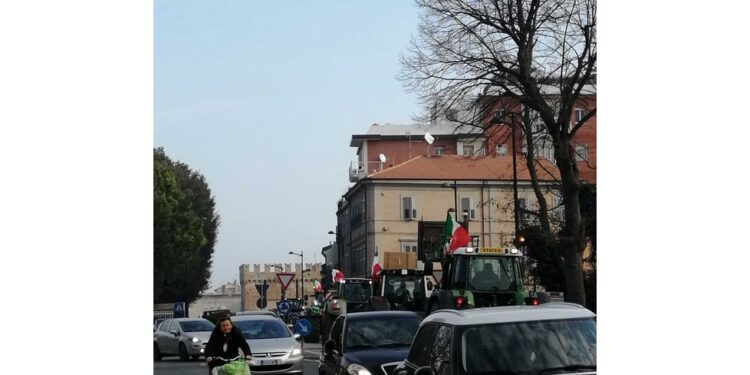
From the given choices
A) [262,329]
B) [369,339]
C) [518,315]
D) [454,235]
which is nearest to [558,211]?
[454,235]

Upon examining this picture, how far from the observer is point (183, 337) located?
37562mm

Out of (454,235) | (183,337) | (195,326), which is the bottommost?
(183,337)

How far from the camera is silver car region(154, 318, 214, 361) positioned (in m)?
37.0

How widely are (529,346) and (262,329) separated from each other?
17.1 m

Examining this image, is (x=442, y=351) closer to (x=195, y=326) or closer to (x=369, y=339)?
(x=369, y=339)

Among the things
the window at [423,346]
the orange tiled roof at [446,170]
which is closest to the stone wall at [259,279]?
the orange tiled roof at [446,170]

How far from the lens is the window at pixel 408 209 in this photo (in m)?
91.6

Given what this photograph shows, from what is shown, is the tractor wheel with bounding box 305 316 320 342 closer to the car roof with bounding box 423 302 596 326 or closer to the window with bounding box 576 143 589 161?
the window with bounding box 576 143 589 161

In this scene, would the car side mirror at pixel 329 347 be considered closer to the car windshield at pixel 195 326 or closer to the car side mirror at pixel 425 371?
the car side mirror at pixel 425 371

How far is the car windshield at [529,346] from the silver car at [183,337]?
85.8 feet
